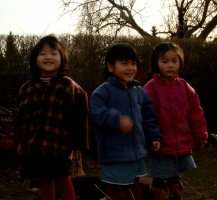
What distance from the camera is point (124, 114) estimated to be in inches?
122

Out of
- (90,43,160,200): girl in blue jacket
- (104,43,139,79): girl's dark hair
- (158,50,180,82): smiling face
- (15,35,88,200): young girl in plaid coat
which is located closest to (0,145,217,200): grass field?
(15,35,88,200): young girl in plaid coat

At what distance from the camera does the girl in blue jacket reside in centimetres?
296

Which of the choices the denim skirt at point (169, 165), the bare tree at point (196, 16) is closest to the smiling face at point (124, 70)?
the denim skirt at point (169, 165)

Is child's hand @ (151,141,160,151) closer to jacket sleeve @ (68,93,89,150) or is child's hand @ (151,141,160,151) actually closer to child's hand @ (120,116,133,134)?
child's hand @ (120,116,133,134)

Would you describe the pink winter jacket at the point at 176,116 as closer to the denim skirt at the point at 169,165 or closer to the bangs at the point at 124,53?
the denim skirt at the point at 169,165

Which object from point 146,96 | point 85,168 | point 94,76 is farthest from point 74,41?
point 146,96

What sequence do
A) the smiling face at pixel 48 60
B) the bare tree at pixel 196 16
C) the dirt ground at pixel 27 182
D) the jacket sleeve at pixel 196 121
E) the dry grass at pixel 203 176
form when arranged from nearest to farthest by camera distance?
the smiling face at pixel 48 60
the jacket sleeve at pixel 196 121
the dirt ground at pixel 27 182
the dry grass at pixel 203 176
the bare tree at pixel 196 16

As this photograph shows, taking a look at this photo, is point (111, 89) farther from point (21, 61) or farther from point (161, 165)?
point (21, 61)

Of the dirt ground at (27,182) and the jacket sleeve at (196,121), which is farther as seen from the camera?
the dirt ground at (27,182)

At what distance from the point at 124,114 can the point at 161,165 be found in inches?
22.0

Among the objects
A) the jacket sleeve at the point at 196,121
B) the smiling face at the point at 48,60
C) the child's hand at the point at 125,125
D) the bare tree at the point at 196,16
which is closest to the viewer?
the child's hand at the point at 125,125

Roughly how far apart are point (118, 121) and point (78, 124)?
1.12 feet

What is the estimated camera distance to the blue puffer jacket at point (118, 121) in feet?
9.62

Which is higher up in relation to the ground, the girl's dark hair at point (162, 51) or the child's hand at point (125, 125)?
the girl's dark hair at point (162, 51)
